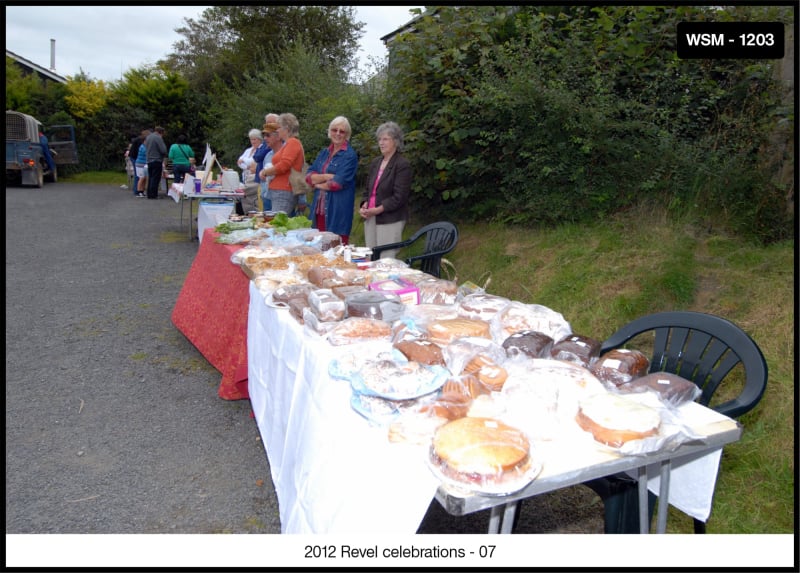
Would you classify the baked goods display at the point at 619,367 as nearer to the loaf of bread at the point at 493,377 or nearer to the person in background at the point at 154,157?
the loaf of bread at the point at 493,377

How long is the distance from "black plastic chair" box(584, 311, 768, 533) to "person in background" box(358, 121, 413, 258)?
2.63 metres

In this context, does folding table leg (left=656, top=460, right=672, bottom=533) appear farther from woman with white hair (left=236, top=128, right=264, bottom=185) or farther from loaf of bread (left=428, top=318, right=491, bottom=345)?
woman with white hair (left=236, top=128, right=264, bottom=185)

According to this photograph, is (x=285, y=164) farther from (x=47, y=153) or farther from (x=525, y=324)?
(x=47, y=153)

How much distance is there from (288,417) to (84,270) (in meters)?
5.78

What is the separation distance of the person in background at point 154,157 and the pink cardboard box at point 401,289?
11.9 meters

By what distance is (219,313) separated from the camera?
4.14 metres

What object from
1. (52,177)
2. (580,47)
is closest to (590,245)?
(580,47)

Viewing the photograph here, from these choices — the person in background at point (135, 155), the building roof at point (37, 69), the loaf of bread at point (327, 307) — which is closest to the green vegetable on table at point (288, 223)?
the loaf of bread at point (327, 307)

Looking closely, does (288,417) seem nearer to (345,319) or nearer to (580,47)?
(345,319)

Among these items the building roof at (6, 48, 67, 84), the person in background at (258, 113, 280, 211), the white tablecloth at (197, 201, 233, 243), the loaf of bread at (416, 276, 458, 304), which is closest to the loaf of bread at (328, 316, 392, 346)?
the loaf of bread at (416, 276, 458, 304)

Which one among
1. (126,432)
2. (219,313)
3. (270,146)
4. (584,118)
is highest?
(584,118)

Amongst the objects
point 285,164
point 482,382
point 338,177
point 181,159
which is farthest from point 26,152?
point 482,382

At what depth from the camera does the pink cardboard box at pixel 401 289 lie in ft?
9.26

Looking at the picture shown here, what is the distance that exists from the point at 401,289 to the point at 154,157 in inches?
504
